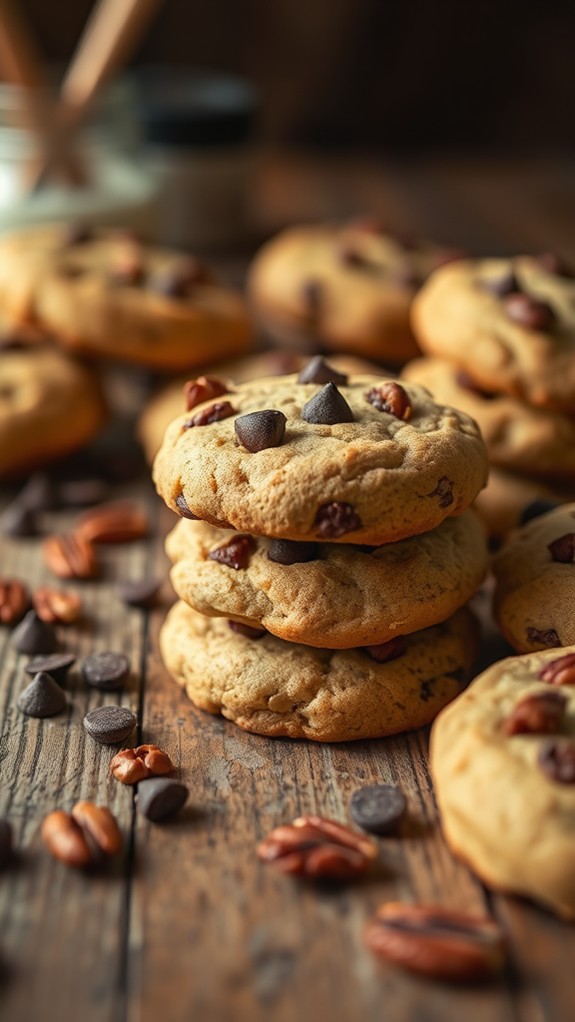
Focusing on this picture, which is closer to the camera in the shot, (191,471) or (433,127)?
(191,471)

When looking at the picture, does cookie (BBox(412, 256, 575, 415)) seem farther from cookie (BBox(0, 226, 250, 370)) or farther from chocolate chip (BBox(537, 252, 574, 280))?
cookie (BBox(0, 226, 250, 370))

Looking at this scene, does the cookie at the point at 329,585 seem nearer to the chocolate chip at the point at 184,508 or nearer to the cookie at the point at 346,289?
the chocolate chip at the point at 184,508

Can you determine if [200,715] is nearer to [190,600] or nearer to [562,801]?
[190,600]

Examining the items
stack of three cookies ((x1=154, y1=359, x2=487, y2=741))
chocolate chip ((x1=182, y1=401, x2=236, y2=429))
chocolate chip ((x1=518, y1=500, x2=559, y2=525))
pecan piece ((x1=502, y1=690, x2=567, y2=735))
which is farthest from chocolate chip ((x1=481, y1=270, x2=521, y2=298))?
pecan piece ((x1=502, y1=690, x2=567, y2=735))

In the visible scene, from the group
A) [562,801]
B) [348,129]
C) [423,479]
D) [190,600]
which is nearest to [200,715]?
[190,600]

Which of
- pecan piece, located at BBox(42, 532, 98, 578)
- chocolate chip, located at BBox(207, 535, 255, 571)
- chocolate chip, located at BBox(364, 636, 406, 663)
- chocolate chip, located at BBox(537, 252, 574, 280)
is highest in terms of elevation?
chocolate chip, located at BBox(537, 252, 574, 280)

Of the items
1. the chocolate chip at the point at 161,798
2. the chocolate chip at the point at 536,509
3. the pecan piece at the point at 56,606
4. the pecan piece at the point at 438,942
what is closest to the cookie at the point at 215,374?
the pecan piece at the point at 56,606
